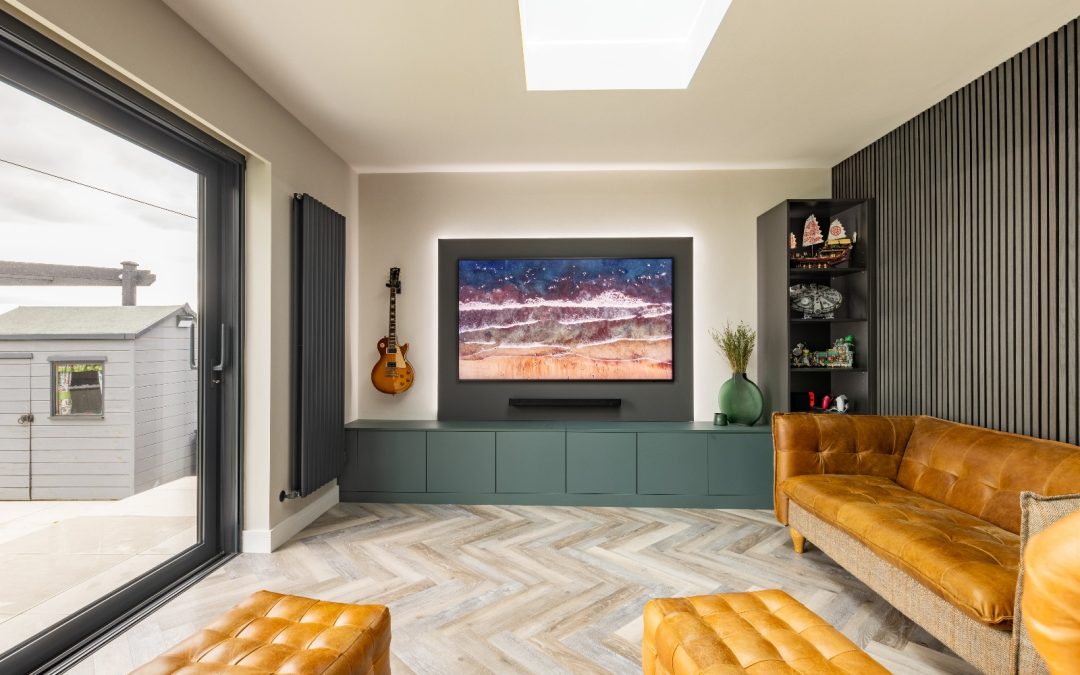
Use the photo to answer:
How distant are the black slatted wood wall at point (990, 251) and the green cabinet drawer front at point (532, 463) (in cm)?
227

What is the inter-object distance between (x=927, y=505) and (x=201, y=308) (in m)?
3.72

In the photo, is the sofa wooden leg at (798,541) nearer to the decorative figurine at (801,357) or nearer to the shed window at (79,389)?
the decorative figurine at (801,357)

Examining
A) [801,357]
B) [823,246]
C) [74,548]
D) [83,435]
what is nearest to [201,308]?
[83,435]

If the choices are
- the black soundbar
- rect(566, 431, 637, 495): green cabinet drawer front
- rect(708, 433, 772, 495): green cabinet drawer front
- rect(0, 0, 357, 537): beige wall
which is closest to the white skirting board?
rect(0, 0, 357, 537): beige wall

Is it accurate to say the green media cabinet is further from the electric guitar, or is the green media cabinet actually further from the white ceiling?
the white ceiling

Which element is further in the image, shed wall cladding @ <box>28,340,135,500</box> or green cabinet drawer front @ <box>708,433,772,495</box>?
green cabinet drawer front @ <box>708,433,772,495</box>

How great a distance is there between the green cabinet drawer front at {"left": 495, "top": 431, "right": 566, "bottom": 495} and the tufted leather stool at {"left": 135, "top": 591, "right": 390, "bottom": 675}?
2124mm

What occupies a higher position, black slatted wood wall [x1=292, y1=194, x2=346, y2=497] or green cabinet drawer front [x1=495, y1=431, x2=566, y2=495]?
black slatted wood wall [x1=292, y1=194, x2=346, y2=497]

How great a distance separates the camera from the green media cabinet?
11.6ft

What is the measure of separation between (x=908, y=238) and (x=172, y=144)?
4128mm

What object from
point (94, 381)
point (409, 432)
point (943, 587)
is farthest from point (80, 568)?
point (943, 587)

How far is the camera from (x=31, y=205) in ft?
5.66

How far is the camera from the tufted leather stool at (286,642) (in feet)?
4.04

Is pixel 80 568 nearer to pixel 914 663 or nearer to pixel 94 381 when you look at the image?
pixel 94 381
